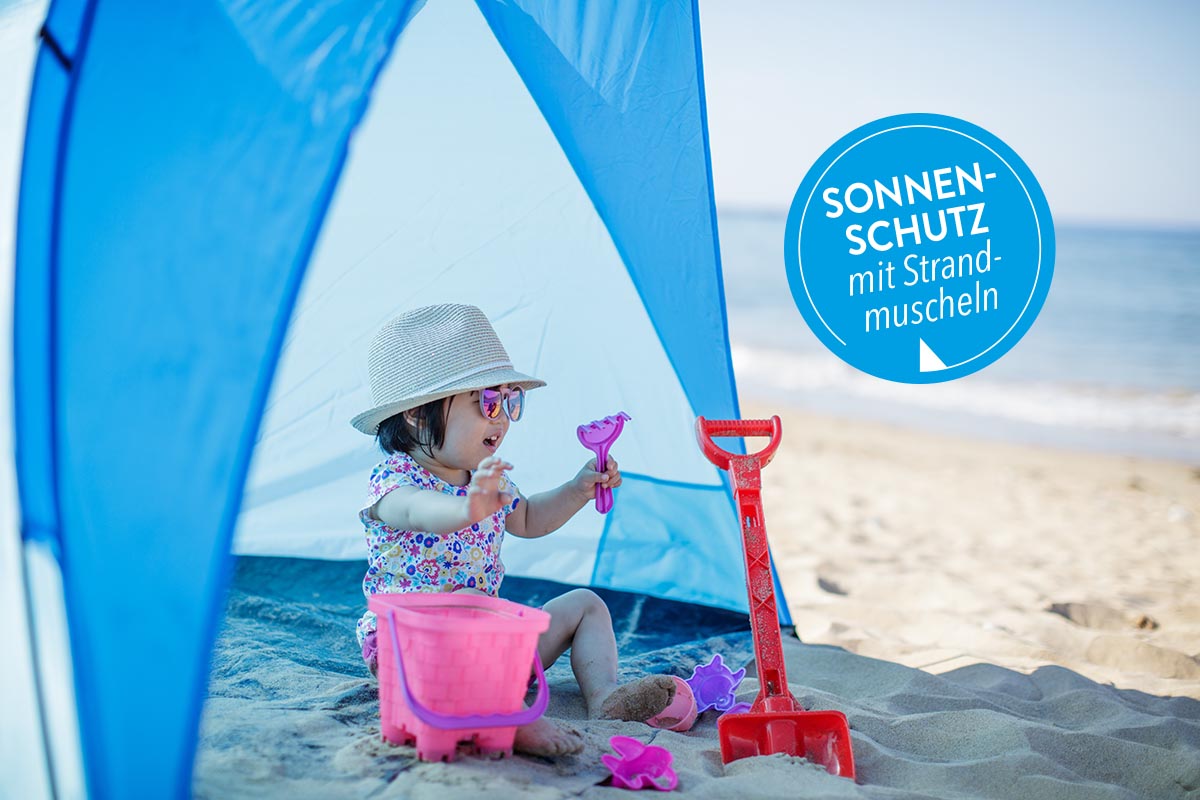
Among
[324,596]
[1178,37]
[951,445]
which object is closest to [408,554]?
[324,596]

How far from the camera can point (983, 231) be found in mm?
2523

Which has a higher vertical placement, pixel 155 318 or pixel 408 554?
pixel 155 318

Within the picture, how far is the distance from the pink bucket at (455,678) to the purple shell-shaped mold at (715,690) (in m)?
0.55

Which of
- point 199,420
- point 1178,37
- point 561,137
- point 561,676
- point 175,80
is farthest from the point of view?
point 1178,37

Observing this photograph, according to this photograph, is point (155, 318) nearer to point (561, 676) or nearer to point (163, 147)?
point (163, 147)

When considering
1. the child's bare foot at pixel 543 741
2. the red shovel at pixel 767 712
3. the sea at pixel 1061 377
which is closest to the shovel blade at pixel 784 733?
the red shovel at pixel 767 712

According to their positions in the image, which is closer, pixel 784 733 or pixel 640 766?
pixel 640 766

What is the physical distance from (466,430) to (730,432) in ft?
1.61

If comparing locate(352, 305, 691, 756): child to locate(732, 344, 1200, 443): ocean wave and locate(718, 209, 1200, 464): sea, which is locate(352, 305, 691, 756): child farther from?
locate(732, 344, 1200, 443): ocean wave

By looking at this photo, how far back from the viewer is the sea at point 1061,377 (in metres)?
6.59

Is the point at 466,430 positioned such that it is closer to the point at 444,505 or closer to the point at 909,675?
the point at 444,505

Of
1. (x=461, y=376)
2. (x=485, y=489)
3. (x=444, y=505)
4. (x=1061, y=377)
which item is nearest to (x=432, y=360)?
(x=461, y=376)

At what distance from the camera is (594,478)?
202cm

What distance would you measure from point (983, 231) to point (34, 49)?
198 centimetres
